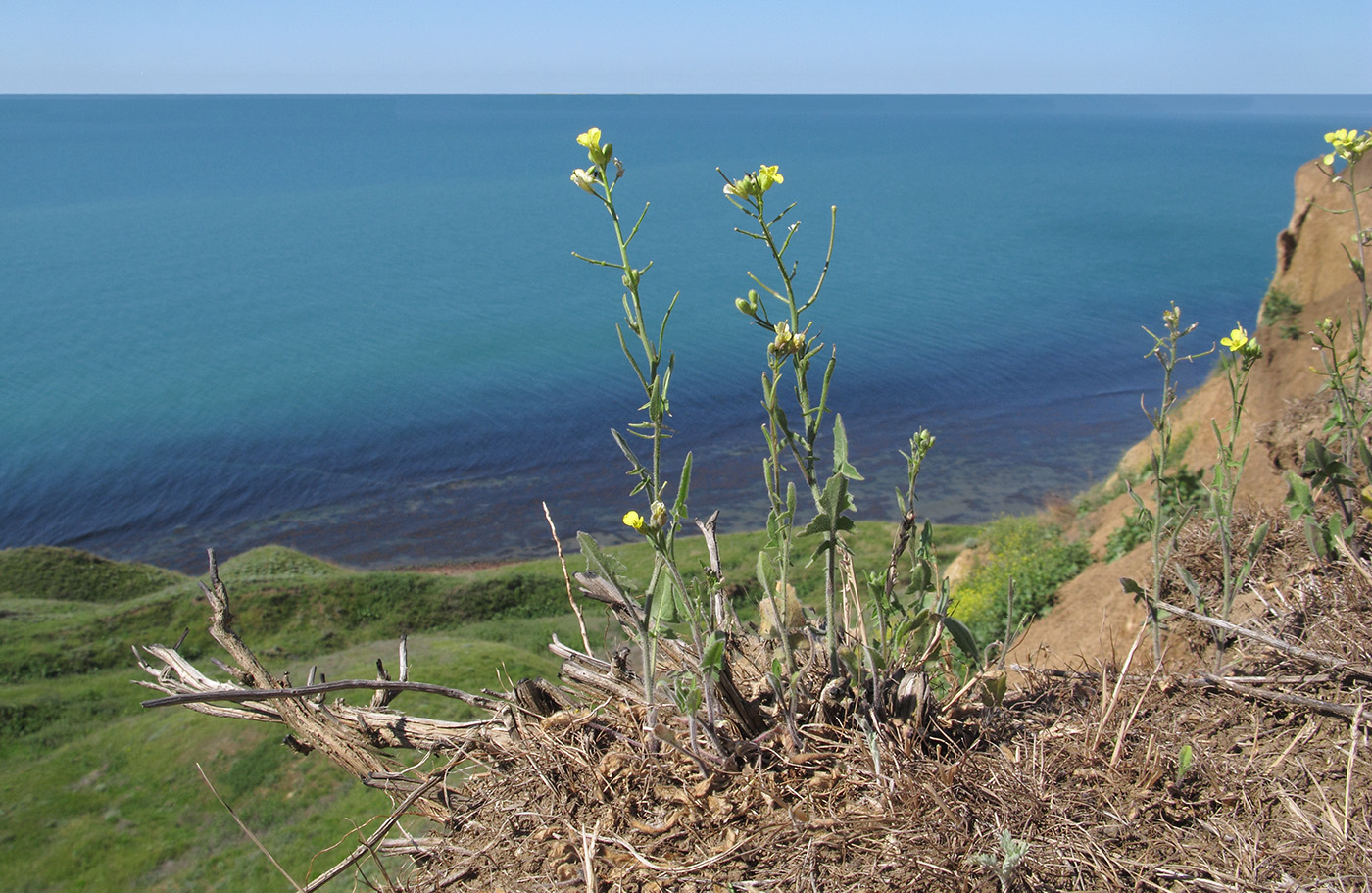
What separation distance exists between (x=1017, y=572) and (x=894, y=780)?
10322 millimetres

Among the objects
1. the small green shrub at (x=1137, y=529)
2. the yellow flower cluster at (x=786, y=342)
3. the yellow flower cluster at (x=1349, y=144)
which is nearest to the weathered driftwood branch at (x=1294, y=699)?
the yellow flower cluster at (x=786, y=342)

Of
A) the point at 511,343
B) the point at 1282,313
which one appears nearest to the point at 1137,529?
the point at 1282,313

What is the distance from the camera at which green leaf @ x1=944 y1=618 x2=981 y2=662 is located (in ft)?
8.09

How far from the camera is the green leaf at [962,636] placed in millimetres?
2464

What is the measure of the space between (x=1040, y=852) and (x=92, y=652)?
20.3m

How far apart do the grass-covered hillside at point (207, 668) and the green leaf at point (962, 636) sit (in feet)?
2.28

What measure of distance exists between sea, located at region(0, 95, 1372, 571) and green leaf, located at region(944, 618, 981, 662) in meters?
1.03

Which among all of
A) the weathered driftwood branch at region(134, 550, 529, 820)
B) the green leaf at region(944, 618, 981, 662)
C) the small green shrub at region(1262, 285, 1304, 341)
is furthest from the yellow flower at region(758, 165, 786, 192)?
the small green shrub at region(1262, 285, 1304, 341)

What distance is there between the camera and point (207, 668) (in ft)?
59.0

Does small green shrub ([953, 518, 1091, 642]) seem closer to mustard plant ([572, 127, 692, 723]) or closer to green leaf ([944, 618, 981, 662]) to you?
green leaf ([944, 618, 981, 662])

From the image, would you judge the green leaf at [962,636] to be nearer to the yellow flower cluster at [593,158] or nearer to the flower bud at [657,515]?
the flower bud at [657,515]

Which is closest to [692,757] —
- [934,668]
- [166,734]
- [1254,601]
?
[934,668]

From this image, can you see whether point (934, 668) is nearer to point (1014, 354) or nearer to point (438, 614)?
point (438, 614)

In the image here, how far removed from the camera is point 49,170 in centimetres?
10169
